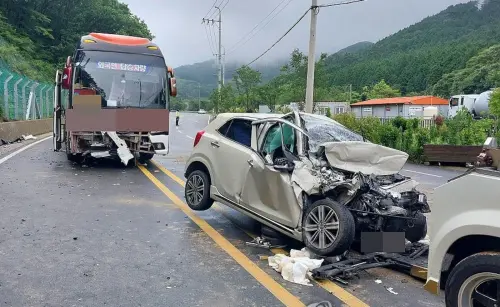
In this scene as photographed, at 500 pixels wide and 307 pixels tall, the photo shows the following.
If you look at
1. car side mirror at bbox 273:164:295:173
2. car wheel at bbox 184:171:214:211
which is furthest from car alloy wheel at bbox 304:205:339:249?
car wheel at bbox 184:171:214:211

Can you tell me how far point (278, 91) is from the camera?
137 feet

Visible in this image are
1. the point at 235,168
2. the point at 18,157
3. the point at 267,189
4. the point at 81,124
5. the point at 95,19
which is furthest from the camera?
the point at 95,19

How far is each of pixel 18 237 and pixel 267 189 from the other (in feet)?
10.1

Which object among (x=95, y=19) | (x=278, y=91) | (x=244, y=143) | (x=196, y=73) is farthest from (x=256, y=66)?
(x=196, y=73)

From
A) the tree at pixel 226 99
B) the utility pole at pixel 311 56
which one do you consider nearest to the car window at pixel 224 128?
the utility pole at pixel 311 56

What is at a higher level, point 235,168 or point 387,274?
point 235,168

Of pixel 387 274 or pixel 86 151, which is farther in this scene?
pixel 86 151

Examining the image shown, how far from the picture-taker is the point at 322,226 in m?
5.01

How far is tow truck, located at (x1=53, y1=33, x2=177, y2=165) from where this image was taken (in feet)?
37.4

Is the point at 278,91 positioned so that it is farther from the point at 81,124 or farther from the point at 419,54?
the point at 419,54

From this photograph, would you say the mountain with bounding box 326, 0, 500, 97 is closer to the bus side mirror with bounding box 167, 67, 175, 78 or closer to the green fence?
the green fence

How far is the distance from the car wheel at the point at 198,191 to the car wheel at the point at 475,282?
416 centimetres

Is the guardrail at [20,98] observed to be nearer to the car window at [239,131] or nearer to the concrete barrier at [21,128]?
the concrete barrier at [21,128]

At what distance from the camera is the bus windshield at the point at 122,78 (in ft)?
38.0
